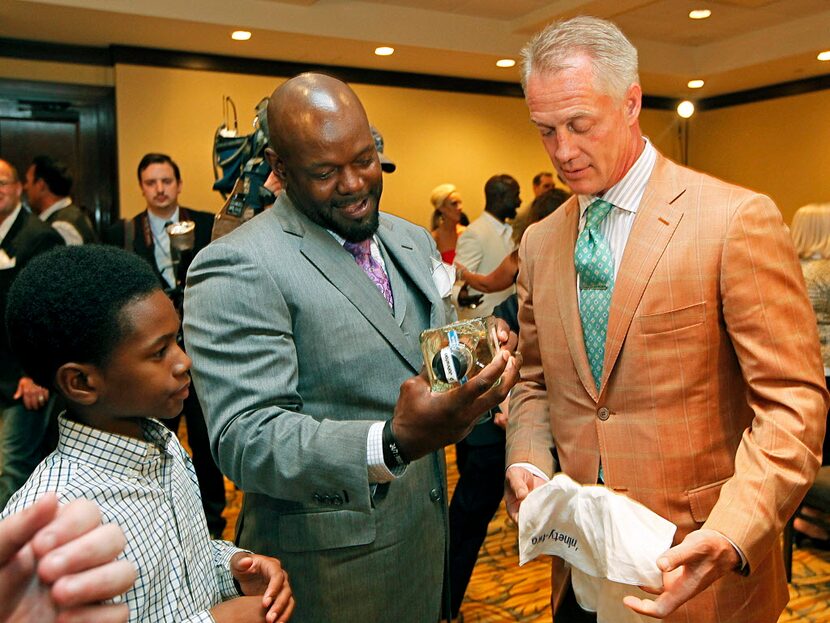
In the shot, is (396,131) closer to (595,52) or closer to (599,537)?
(595,52)

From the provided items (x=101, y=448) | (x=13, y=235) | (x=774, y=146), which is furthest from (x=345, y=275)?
(x=774, y=146)

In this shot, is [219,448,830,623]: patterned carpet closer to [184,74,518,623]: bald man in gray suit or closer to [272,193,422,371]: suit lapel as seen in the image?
[184,74,518,623]: bald man in gray suit

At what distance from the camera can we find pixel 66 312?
3.85 feet

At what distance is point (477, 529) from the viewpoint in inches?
120

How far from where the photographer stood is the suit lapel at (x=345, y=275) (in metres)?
1.49

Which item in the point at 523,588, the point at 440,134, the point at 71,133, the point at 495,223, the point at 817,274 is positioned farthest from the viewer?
the point at 440,134

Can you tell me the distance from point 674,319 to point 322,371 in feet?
2.16

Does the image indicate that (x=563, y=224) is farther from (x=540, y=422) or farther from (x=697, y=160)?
(x=697, y=160)

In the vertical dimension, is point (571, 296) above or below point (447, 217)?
below

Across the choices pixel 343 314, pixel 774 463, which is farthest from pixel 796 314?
pixel 343 314

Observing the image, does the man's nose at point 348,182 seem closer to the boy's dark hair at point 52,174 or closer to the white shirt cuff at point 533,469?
the white shirt cuff at point 533,469

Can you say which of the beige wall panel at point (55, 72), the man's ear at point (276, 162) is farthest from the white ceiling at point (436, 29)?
the man's ear at point (276, 162)

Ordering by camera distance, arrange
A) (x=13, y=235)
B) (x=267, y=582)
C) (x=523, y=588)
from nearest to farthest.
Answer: (x=267, y=582) < (x=523, y=588) < (x=13, y=235)

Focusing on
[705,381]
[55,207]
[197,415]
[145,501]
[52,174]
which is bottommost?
[197,415]
